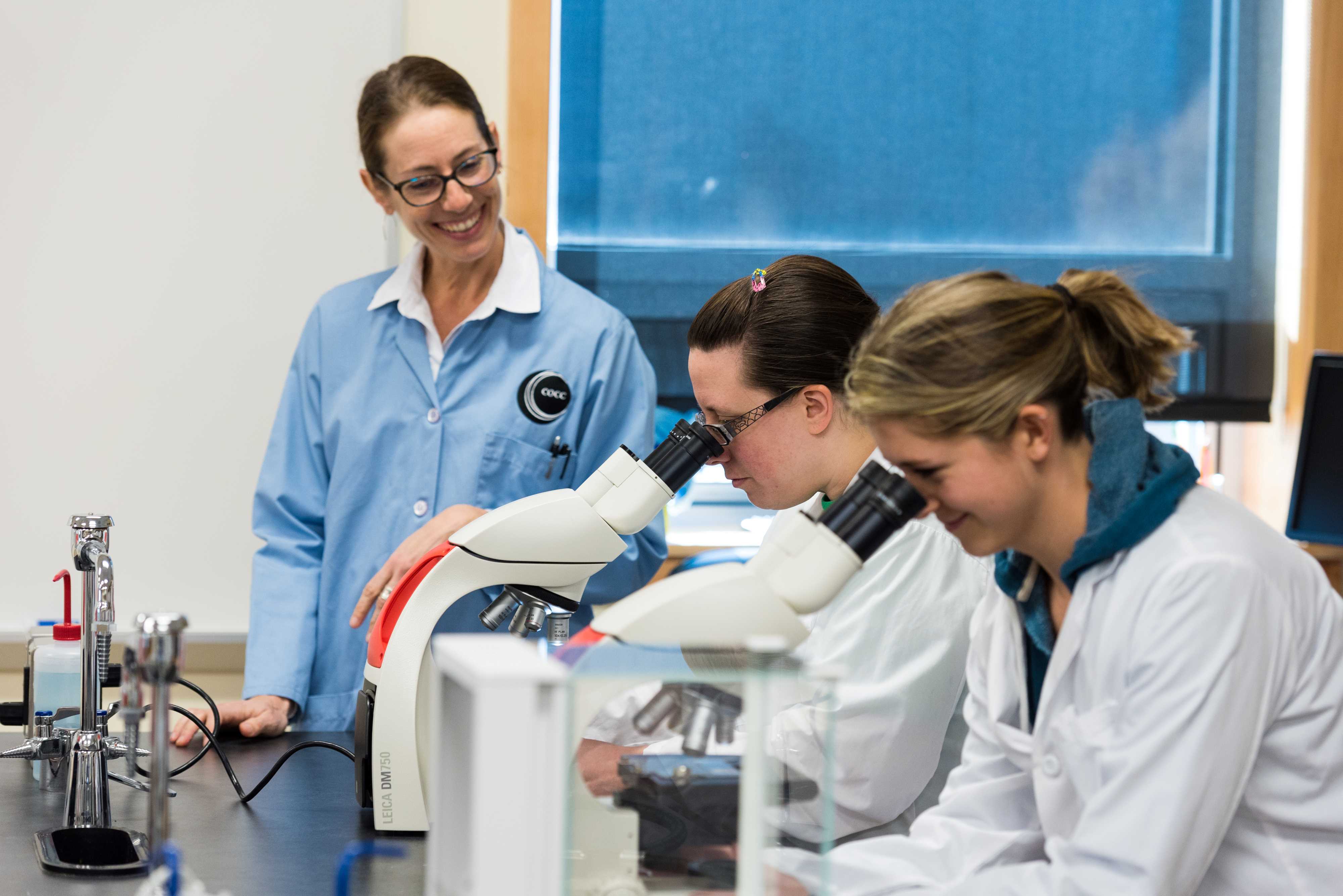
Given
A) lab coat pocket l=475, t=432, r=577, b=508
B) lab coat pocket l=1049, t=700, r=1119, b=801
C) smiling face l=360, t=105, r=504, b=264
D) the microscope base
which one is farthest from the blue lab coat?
lab coat pocket l=1049, t=700, r=1119, b=801

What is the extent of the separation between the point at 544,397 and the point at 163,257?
94 cm

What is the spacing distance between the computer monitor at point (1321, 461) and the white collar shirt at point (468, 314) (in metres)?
1.63

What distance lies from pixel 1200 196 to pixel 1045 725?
84.2 inches

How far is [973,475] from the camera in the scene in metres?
0.99

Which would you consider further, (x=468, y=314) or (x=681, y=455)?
(x=468, y=314)

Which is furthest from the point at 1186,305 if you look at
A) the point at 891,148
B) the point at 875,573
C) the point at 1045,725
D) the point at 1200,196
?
the point at 1045,725

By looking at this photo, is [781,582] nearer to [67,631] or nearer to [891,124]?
[67,631]

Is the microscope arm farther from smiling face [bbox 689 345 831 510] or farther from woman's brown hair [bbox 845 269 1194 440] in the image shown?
smiling face [bbox 689 345 831 510]

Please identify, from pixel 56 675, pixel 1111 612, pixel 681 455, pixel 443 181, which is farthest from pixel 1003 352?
pixel 56 675

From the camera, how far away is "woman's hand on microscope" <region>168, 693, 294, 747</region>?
4.88ft

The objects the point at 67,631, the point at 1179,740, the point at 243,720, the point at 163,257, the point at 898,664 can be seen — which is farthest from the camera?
the point at 163,257

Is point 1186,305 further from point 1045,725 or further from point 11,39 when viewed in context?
point 11,39

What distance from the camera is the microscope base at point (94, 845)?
43.4 inches

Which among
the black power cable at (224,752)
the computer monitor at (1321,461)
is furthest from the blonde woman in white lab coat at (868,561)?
the computer monitor at (1321,461)
